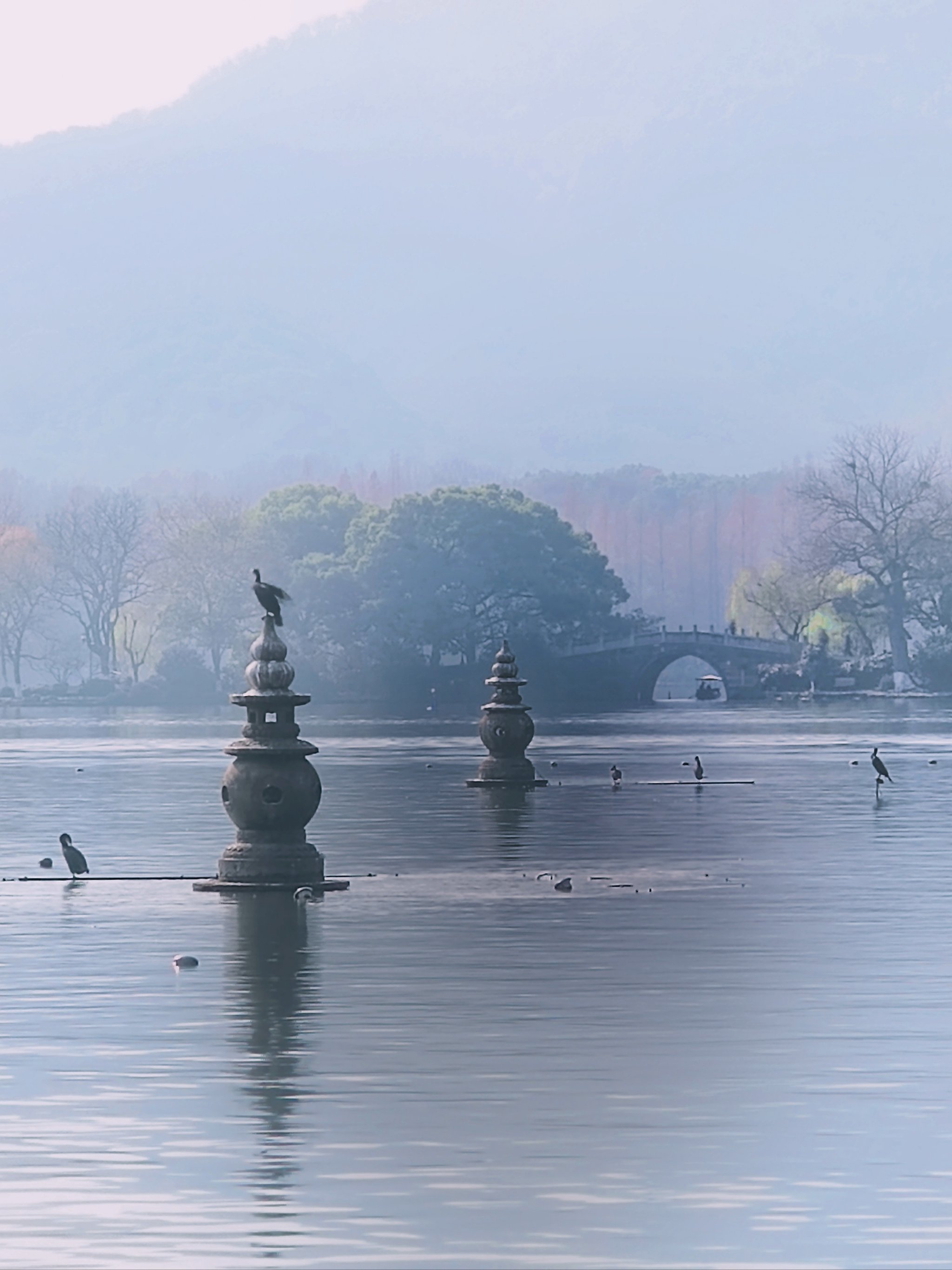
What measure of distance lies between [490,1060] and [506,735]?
47.8m

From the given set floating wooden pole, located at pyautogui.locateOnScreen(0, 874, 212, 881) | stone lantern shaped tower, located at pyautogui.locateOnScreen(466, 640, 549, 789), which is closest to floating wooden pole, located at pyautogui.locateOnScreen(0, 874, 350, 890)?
floating wooden pole, located at pyautogui.locateOnScreen(0, 874, 212, 881)

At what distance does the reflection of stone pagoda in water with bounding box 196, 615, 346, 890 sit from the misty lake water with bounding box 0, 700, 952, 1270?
2.32 ft

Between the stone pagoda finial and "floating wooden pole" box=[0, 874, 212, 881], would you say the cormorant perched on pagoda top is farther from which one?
"floating wooden pole" box=[0, 874, 212, 881]

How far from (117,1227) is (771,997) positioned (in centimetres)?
1145

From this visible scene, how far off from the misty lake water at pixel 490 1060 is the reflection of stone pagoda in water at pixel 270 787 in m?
0.71

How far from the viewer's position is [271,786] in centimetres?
3841

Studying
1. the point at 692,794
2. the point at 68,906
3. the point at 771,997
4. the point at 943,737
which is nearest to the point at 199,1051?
the point at 771,997

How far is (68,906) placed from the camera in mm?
39094

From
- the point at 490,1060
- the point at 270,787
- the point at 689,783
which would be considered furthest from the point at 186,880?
the point at 689,783

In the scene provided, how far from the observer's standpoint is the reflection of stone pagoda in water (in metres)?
38.5

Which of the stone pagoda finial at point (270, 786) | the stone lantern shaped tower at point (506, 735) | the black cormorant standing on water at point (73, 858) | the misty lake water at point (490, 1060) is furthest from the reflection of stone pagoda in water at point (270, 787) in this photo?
the stone lantern shaped tower at point (506, 735)

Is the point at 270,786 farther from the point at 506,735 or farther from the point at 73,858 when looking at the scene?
the point at 506,735

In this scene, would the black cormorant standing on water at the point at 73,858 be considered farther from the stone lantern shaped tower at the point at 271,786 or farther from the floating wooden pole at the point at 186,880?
the stone lantern shaped tower at the point at 271,786

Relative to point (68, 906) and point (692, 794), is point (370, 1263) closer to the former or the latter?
point (68, 906)
